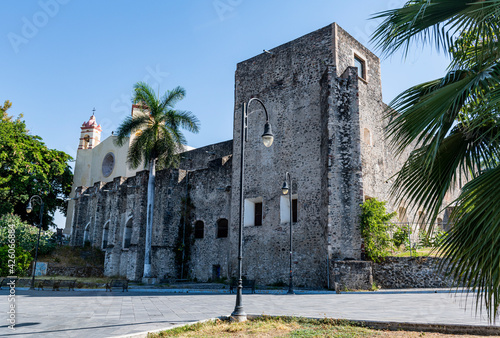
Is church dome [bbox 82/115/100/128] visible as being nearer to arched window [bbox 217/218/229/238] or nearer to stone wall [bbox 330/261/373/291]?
arched window [bbox 217/218/229/238]

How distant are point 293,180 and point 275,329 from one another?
1245cm

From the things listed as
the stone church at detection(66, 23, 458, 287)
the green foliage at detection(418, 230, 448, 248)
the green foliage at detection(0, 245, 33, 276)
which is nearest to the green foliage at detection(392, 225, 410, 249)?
the green foliage at detection(418, 230, 448, 248)

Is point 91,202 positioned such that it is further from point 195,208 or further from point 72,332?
point 72,332

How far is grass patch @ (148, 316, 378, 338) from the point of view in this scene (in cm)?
660

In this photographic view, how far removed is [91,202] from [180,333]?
30.9 metres

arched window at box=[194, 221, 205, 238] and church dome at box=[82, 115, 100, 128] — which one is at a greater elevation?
church dome at box=[82, 115, 100, 128]

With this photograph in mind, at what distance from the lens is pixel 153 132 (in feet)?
77.6

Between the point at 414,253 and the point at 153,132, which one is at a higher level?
the point at 153,132

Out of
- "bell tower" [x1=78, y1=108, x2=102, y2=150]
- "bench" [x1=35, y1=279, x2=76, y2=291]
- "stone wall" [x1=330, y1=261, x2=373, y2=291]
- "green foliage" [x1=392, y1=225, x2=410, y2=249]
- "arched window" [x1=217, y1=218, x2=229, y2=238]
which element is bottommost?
"bench" [x1=35, y1=279, x2=76, y2=291]

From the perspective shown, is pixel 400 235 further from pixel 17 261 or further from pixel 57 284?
pixel 17 261

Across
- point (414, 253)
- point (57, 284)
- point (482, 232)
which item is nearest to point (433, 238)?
point (414, 253)

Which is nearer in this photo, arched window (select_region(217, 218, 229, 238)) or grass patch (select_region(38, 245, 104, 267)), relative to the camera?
arched window (select_region(217, 218, 229, 238))

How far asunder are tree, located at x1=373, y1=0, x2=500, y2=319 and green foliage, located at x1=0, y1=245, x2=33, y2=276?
2570 cm

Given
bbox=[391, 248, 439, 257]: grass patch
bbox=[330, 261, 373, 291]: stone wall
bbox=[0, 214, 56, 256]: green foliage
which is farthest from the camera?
bbox=[0, 214, 56, 256]: green foliage
